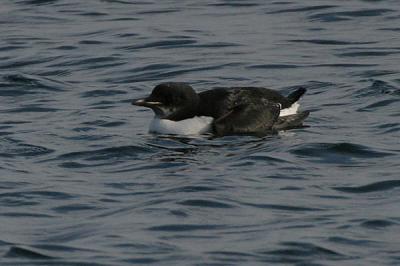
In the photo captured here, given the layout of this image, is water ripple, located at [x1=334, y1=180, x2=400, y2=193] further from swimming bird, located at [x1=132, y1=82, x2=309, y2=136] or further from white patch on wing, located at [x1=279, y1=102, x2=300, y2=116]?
white patch on wing, located at [x1=279, y1=102, x2=300, y2=116]

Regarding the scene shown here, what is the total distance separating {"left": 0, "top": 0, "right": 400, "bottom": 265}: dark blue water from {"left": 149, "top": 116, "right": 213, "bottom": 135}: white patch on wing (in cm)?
16

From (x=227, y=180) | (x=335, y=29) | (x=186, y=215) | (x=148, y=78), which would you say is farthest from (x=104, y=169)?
(x=335, y=29)

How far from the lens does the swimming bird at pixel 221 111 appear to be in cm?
1823

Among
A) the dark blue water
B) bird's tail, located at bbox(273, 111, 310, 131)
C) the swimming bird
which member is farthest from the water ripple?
bird's tail, located at bbox(273, 111, 310, 131)

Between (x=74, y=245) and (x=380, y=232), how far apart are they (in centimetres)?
249

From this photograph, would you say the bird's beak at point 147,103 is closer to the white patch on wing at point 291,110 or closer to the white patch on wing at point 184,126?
the white patch on wing at point 184,126

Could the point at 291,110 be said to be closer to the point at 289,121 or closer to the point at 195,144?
the point at 289,121

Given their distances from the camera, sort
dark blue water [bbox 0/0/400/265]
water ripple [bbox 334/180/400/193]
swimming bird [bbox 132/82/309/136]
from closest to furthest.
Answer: dark blue water [bbox 0/0/400/265], water ripple [bbox 334/180/400/193], swimming bird [bbox 132/82/309/136]

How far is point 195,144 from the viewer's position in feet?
58.6

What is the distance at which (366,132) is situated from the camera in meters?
18.1

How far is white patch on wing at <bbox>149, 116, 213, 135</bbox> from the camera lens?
18281 millimetres

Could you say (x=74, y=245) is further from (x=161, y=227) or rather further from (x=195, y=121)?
(x=195, y=121)

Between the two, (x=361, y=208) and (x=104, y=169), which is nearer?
(x=361, y=208)

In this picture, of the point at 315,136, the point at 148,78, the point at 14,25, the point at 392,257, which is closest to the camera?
the point at 392,257
